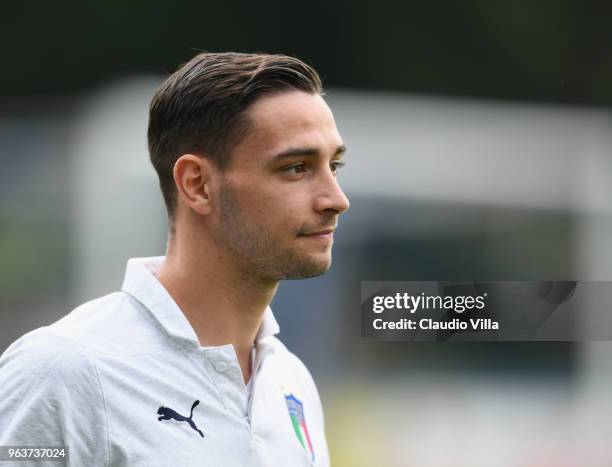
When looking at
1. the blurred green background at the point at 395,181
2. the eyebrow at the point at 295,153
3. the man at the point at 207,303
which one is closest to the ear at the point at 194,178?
the man at the point at 207,303

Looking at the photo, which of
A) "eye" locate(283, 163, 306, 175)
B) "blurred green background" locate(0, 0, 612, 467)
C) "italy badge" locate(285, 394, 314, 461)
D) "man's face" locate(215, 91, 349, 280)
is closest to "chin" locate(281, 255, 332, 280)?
"man's face" locate(215, 91, 349, 280)

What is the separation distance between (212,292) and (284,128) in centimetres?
30

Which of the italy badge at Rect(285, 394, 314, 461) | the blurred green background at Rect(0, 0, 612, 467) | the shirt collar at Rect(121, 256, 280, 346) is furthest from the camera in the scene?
the blurred green background at Rect(0, 0, 612, 467)

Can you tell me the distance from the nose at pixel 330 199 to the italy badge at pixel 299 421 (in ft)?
1.28

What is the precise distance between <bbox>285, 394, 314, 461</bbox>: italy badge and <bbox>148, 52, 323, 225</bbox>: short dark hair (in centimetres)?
40

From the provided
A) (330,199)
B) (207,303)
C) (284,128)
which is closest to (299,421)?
(207,303)

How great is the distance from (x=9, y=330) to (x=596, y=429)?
217 centimetres

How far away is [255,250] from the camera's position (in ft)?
4.62

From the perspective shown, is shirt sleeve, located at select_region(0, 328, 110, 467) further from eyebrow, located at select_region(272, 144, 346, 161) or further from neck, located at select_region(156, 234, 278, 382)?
eyebrow, located at select_region(272, 144, 346, 161)

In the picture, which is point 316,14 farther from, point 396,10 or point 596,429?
point 596,429

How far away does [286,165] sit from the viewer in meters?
1.41

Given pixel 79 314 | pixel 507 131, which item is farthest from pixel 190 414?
pixel 507 131

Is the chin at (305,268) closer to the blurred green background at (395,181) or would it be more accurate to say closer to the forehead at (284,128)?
the forehead at (284,128)

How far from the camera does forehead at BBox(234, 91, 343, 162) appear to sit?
1409 millimetres
